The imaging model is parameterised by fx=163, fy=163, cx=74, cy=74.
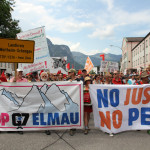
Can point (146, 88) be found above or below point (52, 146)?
above

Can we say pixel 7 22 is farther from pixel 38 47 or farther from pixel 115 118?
pixel 115 118

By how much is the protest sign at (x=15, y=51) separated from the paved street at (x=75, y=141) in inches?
78.9

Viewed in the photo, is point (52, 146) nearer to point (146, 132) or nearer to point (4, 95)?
point (4, 95)

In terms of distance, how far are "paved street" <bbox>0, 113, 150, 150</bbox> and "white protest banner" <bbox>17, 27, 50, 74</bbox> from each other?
271 centimetres

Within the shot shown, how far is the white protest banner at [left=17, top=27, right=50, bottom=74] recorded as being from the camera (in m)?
6.30

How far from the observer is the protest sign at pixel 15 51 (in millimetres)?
4402

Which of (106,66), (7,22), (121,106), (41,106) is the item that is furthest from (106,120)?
(7,22)

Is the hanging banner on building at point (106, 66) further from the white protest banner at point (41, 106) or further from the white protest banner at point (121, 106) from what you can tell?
the white protest banner at point (41, 106)

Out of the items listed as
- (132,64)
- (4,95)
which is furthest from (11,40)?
(132,64)

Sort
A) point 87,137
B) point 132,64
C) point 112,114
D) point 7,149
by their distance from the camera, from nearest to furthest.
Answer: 1. point 7,149
2. point 87,137
3. point 112,114
4. point 132,64

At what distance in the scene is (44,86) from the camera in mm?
4418

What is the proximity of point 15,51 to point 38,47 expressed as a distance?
2046 mm

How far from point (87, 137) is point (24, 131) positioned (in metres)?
1.75

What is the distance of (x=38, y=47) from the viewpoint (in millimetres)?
6465
